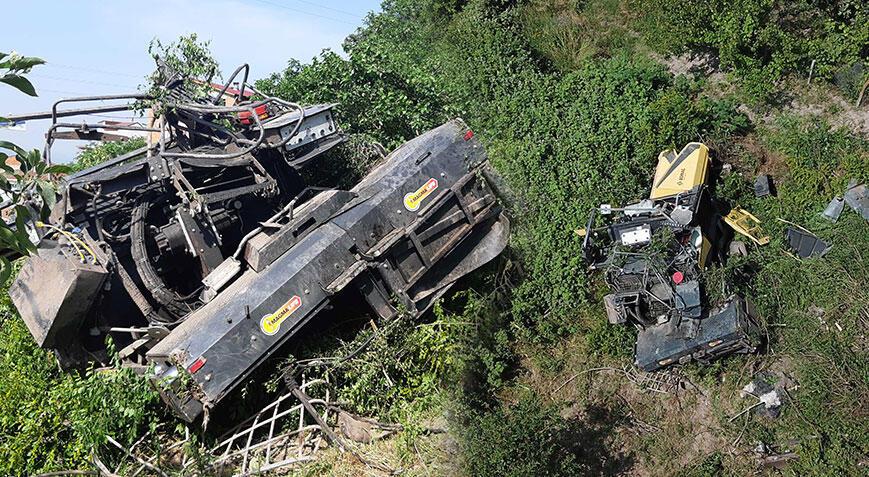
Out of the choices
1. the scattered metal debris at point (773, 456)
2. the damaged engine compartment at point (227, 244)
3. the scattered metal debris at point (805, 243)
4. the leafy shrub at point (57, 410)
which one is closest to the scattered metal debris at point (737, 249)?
the scattered metal debris at point (805, 243)

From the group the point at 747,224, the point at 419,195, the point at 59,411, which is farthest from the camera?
the point at 747,224

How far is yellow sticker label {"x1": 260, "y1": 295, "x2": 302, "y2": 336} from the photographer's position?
6316mm

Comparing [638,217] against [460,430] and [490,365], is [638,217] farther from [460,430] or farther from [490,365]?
[460,430]

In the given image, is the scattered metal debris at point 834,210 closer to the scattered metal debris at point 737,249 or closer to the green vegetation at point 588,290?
the green vegetation at point 588,290

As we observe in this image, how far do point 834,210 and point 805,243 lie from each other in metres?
0.53

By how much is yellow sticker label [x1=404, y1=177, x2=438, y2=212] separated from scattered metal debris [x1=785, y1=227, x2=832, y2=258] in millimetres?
4002

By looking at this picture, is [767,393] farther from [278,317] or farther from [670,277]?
[278,317]

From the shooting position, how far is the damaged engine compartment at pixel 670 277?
691cm

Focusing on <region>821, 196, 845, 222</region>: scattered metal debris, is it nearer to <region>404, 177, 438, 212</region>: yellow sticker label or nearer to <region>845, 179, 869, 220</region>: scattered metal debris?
<region>845, 179, 869, 220</region>: scattered metal debris

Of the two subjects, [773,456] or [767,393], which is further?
[767,393]

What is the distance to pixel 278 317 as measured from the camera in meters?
6.37

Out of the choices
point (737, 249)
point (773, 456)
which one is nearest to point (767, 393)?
point (773, 456)

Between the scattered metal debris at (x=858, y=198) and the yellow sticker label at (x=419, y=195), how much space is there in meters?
4.51

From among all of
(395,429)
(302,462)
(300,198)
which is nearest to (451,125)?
(300,198)
